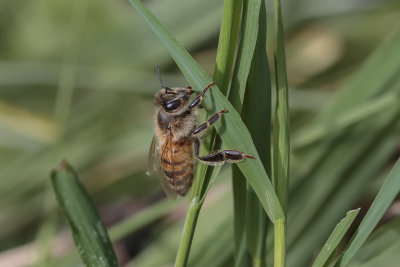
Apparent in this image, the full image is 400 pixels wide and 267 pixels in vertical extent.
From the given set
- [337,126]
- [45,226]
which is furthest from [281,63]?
[45,226]

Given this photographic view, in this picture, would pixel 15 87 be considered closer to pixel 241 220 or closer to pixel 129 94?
pixel 129 94

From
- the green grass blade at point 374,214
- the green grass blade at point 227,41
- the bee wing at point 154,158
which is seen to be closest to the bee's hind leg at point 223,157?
the green grass blade at point 227,41

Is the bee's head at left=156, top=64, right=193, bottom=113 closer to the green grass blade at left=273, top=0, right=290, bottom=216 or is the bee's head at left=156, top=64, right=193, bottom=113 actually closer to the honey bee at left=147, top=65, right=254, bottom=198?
the honey bee at left=147, top=65, right=254, bottom=198

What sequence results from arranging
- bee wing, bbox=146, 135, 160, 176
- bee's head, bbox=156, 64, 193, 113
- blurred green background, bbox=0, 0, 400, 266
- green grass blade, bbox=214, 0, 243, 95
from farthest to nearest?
blurred green background, bbox=0, 0, 400, 266 → bee wing, bbox=146, 135, 160, 176 → bee's head, bbox=156, 64, 193, 113 → green grass blade, bbox=214, 0, 243, 95

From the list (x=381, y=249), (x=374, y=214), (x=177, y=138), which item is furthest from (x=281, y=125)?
(x=177, y=138)

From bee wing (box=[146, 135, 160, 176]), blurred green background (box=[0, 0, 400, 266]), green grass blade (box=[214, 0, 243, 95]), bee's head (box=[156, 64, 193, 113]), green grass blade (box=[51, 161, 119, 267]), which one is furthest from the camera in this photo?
blurred green background (box=[0, 0, 400, 266])

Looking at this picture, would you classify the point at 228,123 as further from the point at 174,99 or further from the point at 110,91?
the point at 110,91

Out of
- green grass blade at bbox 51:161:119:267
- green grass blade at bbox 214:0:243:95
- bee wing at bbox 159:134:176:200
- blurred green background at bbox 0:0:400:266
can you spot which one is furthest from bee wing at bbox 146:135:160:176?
green grass blade at bbox 214:0:243:95
